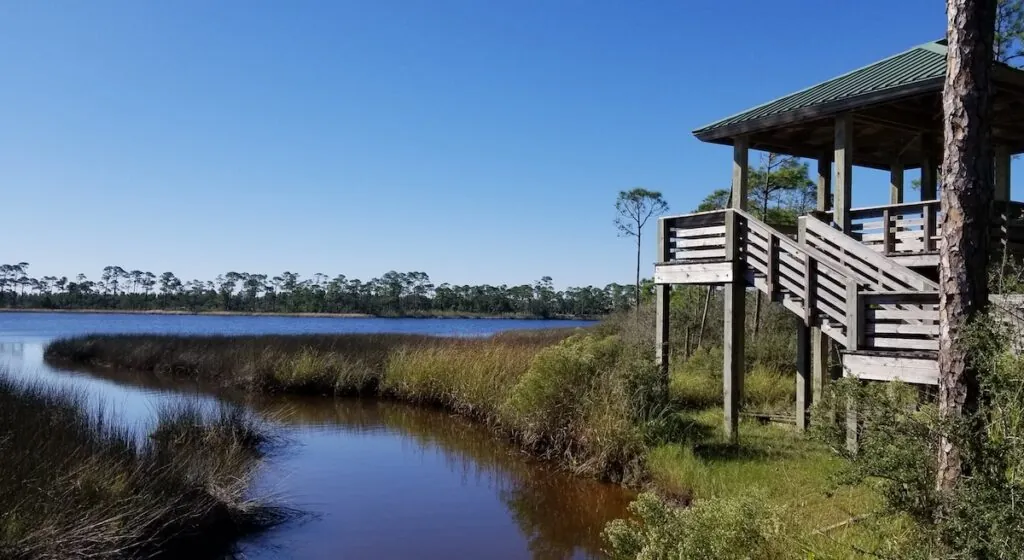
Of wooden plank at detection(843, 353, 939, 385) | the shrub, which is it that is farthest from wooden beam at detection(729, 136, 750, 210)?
the shrub

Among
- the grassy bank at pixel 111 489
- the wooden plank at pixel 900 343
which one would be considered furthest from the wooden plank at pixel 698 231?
the grassy bank at pixel 111 489

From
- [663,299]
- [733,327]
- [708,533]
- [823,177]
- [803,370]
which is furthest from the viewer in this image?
[823,177]

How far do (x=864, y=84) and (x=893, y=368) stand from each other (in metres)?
4.04

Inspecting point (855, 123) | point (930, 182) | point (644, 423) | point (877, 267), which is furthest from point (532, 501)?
point (930, 182)

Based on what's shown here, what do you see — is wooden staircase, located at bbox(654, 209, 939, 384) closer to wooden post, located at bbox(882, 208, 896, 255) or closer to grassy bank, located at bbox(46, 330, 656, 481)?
wooden post, located at bbox(882, 208, 896, 255)

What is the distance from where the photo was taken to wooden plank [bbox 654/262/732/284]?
9.88 m

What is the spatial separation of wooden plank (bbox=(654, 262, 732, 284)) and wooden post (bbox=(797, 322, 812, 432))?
4.26 ft

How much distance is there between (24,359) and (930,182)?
26685 millimetres

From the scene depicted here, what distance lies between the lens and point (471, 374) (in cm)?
1486

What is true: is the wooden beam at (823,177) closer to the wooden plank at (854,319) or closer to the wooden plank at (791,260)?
the wooden plank at (791,260)

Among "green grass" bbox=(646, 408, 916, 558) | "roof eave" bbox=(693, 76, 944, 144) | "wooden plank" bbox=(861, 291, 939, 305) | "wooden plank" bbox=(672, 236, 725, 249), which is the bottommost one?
"green grass" bbox=(646, 408, 916, 558)

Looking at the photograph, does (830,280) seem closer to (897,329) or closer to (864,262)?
(864,262)

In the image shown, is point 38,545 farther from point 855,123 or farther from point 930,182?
point 930,182

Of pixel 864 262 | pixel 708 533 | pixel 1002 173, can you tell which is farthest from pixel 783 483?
pixel 1002 173
